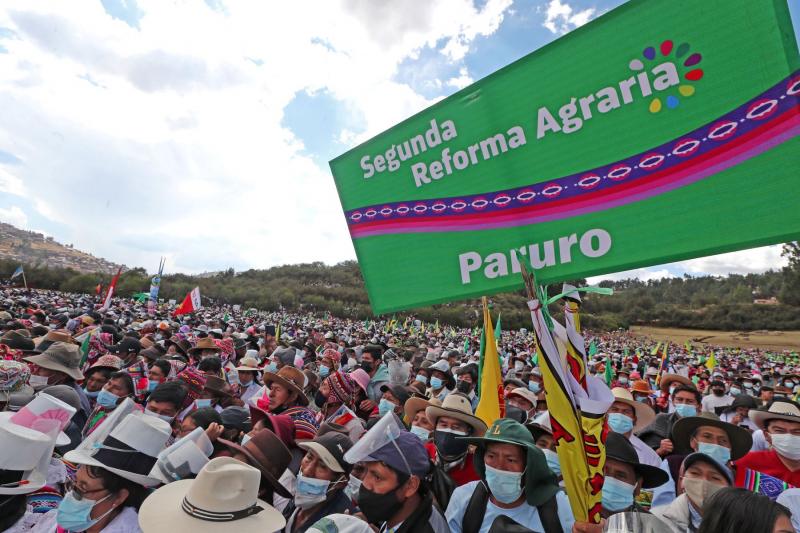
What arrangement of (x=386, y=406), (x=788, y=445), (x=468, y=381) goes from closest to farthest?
(x=788, y=445) < (x=386, y=406) < (x=468, y=381)

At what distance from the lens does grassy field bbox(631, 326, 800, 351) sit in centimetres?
5302

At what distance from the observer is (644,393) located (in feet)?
22.7

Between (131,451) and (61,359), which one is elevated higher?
(61,359)

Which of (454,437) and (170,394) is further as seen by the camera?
(170,394)

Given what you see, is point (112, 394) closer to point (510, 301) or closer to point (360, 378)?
point (360, 378)

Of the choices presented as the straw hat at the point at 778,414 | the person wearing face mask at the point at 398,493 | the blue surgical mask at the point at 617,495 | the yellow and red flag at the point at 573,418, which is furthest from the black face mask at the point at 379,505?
the straw hat at the point at 778,414

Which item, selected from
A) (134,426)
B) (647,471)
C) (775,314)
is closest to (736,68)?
(647,471)

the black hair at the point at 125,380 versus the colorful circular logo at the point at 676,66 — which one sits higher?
the colorful circular logo at the point at 676,66

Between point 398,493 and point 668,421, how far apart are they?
4352 millimetres

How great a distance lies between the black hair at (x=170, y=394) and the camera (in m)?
3.95

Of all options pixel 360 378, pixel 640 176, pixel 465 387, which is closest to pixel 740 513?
pixel 640 176

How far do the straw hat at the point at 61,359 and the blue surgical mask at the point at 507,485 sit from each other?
4936mm

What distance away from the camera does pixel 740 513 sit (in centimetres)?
177

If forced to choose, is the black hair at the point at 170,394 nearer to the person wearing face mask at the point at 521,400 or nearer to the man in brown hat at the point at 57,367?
the man in brown hat at the point at 57,367
